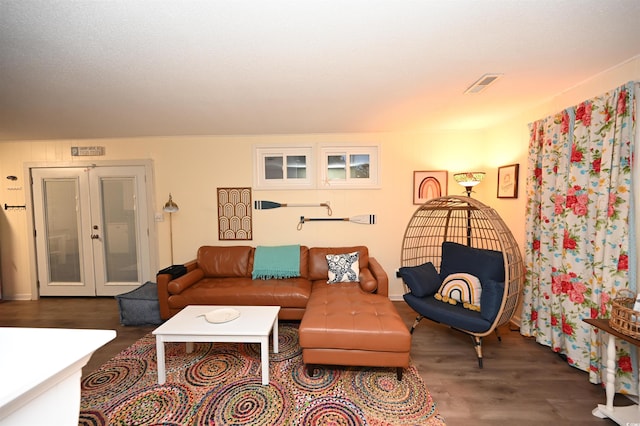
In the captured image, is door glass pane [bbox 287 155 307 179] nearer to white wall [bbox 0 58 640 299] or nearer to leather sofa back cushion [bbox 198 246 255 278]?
white wall [bbox 0 58 640 299]

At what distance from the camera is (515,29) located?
58.1 inches

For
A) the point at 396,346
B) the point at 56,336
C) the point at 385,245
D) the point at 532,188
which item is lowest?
the point at 396,346

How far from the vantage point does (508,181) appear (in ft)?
10.0

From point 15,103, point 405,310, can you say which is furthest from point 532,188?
point 15,103

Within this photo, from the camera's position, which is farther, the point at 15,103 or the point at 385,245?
the point at 385,245

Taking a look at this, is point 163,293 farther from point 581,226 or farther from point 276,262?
point 581,226

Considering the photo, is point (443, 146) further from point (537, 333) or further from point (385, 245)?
point (537, 333)

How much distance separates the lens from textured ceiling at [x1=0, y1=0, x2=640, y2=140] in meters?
1.32

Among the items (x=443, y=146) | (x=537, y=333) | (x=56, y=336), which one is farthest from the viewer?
(x=443, y=146)

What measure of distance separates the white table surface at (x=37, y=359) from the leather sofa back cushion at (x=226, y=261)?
2689 mm

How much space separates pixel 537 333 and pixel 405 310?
1302 mm

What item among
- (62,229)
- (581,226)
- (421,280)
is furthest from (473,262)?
(62,229)

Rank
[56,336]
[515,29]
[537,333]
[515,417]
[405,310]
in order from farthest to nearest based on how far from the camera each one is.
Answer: [405,310], [537,333], [515,417], [515,29], [56,336]

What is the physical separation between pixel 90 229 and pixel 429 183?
4.92 metres
